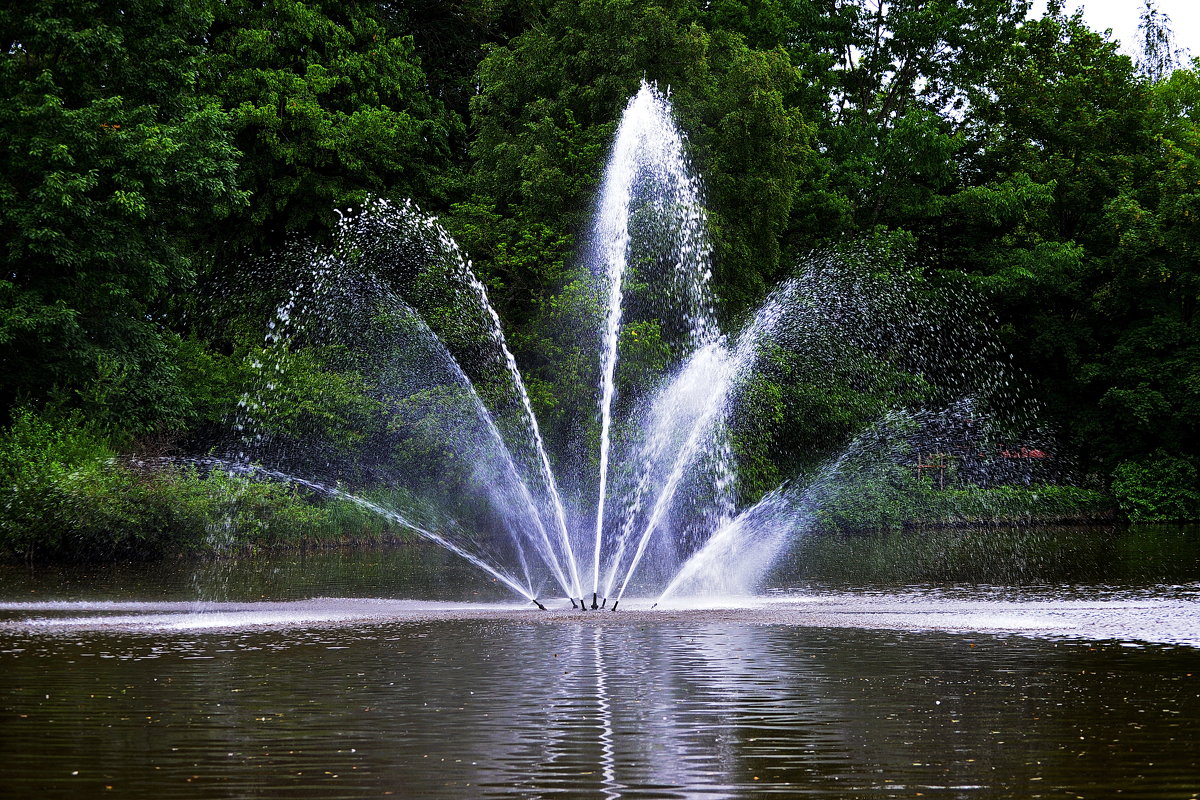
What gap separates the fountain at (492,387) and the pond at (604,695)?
15803mm

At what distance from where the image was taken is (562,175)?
4031 cm

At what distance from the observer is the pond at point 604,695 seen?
8.39 meters

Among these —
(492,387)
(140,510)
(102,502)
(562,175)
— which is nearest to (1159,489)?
(562,175)

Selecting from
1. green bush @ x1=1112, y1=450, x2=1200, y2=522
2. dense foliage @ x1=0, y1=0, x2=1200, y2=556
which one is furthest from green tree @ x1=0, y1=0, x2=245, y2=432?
green bush @ x1=1112, y1=450, x2=1200, y2=522

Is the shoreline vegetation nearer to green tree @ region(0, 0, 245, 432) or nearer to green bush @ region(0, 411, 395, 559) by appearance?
green bush @ region(0, 411, 395, 559)

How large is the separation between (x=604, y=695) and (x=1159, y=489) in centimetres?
4435

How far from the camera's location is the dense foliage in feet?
111

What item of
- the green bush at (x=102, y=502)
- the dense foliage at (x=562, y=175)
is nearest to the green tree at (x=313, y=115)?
the dense foliage at (x=562, y=175)

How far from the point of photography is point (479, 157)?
44.3 meters

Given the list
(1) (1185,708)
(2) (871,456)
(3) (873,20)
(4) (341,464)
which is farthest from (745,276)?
(1) (1185,708)

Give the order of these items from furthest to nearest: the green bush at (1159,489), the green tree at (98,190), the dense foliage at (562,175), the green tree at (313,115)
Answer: the green bush at (1159,489), the green tree at (313,115), the dense foliage at (562,175), the green tree at (98,190)

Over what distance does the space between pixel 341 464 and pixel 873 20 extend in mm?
29970

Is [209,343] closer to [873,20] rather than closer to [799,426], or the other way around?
[799,426]

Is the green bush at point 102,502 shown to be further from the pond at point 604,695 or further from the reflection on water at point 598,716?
the reflection on water at point 598,716
